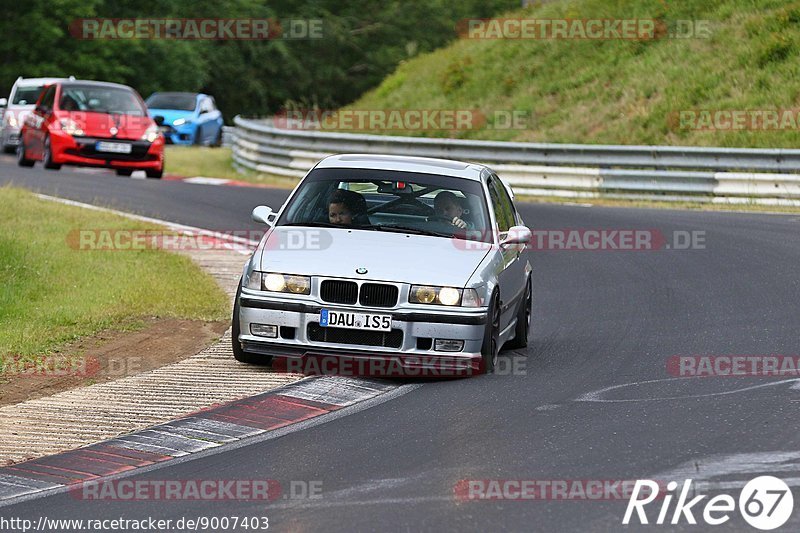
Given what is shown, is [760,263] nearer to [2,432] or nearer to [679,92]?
[2,432]

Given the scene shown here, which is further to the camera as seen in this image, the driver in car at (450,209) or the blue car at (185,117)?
the blue car at (185,117)

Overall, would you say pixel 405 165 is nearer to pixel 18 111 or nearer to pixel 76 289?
pixel 76 289

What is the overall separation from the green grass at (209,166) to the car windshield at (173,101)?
1.26 metres

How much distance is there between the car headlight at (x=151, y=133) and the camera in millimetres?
25719

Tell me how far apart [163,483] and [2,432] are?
61.7 inches

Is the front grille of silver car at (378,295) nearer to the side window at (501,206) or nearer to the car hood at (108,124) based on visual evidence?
the side window at (501,206)

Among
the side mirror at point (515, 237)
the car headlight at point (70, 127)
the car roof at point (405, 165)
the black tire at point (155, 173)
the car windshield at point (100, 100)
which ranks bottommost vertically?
the black tire at point (155, 173)

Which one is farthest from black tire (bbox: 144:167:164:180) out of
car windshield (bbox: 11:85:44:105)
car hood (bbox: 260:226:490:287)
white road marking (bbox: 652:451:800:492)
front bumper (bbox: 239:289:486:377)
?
white road marking (bbox: 652:451:800:492)

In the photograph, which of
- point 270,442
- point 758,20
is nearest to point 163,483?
point 270,442

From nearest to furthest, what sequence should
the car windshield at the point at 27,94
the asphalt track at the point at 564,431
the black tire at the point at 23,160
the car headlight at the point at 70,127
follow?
1. the asphalt track at the point at 564,431
2. the car headlight at the point at 70,127
3. the black tire at the point at 23,160
4. the car windshield at the point at 27,94

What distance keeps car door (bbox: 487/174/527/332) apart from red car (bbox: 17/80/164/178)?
1473 centimetres

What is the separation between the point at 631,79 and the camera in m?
32.2

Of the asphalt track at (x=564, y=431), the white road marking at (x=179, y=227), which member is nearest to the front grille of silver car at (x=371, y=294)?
the asphalt track at (x=564, y=431)

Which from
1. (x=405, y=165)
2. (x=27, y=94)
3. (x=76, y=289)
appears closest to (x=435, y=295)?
(x=405, y=165)
